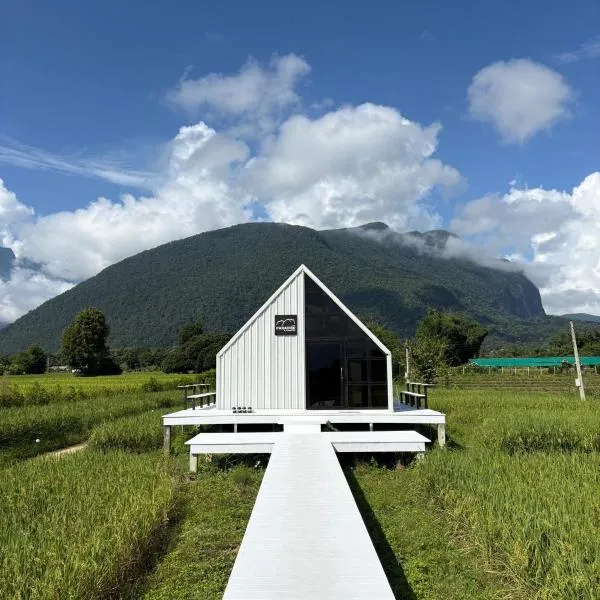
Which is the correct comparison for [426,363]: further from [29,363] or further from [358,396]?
[29,363]

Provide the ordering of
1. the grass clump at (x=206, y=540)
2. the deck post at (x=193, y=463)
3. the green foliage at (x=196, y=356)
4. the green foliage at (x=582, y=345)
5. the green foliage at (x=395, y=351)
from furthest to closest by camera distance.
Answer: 1. the green foliage at (x=196, y=356)
2. the green foliage at (x=582, y=345)
3. the green foliage at (x=395, y=351)
4. the deck post at (x=193, y=463)
5. the grass clump at (x=206, y=540)

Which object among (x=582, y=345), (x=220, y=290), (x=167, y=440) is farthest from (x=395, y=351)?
(x=220, y=290)

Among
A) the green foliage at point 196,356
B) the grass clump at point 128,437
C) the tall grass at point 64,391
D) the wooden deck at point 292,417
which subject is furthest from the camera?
the green foliage at point 196,356

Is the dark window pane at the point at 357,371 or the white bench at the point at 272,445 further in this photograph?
the dark window pane at the point at 357,371

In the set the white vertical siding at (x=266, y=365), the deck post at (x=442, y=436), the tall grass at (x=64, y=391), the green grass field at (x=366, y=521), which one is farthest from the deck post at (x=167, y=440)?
the tall grass at (x=64, y=391)

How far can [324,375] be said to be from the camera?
1503 centimetres

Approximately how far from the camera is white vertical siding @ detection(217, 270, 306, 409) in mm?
14969

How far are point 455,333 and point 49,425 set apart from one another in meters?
76.2

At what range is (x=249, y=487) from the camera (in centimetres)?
1013

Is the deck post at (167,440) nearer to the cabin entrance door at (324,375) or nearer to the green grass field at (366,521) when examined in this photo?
the green grass field at (366,521)

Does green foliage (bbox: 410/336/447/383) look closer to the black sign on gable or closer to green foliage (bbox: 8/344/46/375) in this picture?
the black sign on gable

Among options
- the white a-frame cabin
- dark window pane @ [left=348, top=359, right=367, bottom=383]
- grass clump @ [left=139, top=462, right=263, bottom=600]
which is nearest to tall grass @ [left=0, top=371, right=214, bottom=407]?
the white a-frame cabin

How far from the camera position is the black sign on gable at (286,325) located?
15.2m

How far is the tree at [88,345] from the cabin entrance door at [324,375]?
54209 mm
